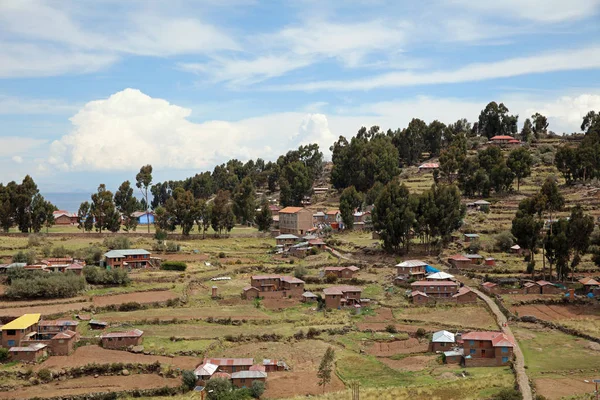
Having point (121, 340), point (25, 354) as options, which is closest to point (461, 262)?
point (121, 340)

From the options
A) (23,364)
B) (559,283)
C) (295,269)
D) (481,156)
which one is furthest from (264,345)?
(481,156)

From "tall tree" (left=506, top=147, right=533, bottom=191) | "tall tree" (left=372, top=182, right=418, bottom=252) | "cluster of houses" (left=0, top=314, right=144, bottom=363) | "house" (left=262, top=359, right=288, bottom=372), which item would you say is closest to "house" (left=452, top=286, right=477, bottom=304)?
"tall tree" (left=372, top=182, right=418, bottom=252)

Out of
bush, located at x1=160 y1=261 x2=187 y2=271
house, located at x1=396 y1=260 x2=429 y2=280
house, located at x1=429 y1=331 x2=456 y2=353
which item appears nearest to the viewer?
house, located at x1=429 y1=331 x2=456 y2=353

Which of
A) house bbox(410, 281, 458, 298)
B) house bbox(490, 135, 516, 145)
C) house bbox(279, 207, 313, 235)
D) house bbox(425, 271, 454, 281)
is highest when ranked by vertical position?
house bbox(490, 135, 516, 145)

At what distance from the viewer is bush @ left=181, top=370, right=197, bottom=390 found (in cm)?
3203

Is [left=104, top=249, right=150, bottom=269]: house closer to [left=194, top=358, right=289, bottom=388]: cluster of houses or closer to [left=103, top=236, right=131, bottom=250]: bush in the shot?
[left=103, top=236, right=131, bottom=250]: bush

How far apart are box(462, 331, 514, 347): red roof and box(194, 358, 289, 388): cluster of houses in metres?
11.2

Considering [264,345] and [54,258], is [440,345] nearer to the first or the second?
[264,345]

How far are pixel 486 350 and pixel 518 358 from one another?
1835mm

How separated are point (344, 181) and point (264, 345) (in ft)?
226

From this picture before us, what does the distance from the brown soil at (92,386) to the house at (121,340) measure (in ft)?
13.3

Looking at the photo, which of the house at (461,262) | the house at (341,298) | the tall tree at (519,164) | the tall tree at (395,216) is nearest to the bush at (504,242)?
the house at (461,262)

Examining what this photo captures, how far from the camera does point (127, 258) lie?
60.4 meters

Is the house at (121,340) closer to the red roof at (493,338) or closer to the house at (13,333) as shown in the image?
the house at (13,333)
